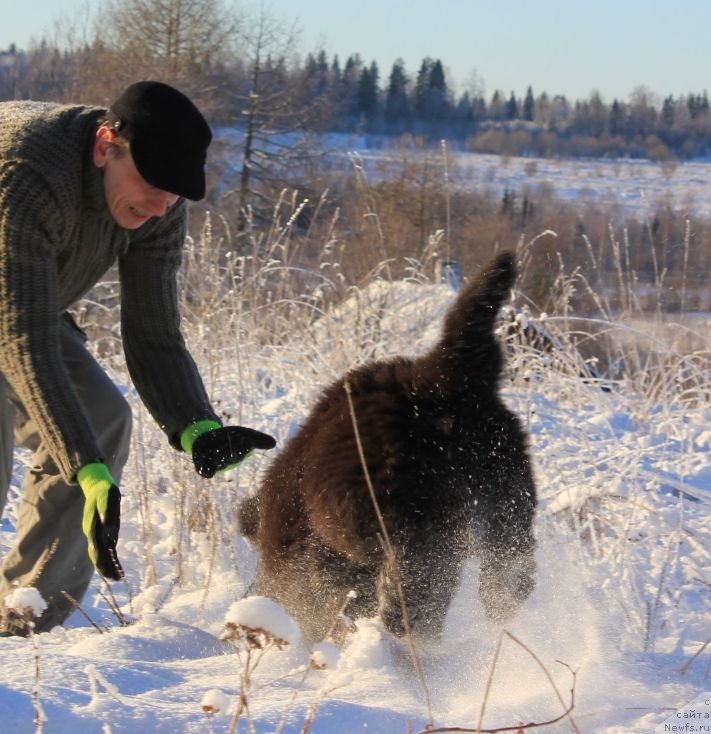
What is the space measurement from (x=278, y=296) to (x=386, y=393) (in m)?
3.04

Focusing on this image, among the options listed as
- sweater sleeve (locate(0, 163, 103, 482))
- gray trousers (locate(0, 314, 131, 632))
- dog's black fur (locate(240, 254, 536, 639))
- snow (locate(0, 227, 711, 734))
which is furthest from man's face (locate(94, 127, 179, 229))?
snow (locate(0, 227, 711, 734))

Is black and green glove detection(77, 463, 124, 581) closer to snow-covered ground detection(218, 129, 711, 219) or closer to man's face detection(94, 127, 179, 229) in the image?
man's face detection(94, 127, 179, 229)

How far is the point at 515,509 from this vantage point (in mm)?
2572

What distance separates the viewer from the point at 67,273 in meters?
2.68

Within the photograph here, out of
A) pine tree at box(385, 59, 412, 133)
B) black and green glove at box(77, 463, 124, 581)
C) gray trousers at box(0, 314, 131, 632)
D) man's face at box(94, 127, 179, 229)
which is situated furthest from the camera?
pine tree at box(385, 59, 412, 133)

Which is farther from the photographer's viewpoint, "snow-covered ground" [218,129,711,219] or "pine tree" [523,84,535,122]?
"pine tree" [523,84,535,122]

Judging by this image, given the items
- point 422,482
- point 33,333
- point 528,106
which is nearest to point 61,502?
point 33,333

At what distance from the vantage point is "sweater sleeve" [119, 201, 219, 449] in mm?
2830

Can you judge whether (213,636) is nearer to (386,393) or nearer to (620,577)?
(386,393)

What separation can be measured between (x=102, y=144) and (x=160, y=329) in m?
0.66

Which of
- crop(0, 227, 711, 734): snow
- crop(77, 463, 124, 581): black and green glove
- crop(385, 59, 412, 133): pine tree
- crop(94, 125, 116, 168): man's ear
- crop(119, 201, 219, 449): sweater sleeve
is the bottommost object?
crop(0, 227, 711, 734): snow

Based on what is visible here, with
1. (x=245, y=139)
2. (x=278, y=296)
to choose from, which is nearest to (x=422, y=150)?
(x=278, y=296)

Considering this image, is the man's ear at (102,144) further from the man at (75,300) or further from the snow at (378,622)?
the snow at (378,622)

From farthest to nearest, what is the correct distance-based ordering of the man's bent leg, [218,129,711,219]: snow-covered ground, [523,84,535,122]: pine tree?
[523,84,535,122]: pine tree → [218,129,711,219]: snow-covered ground → the man's bent leg
